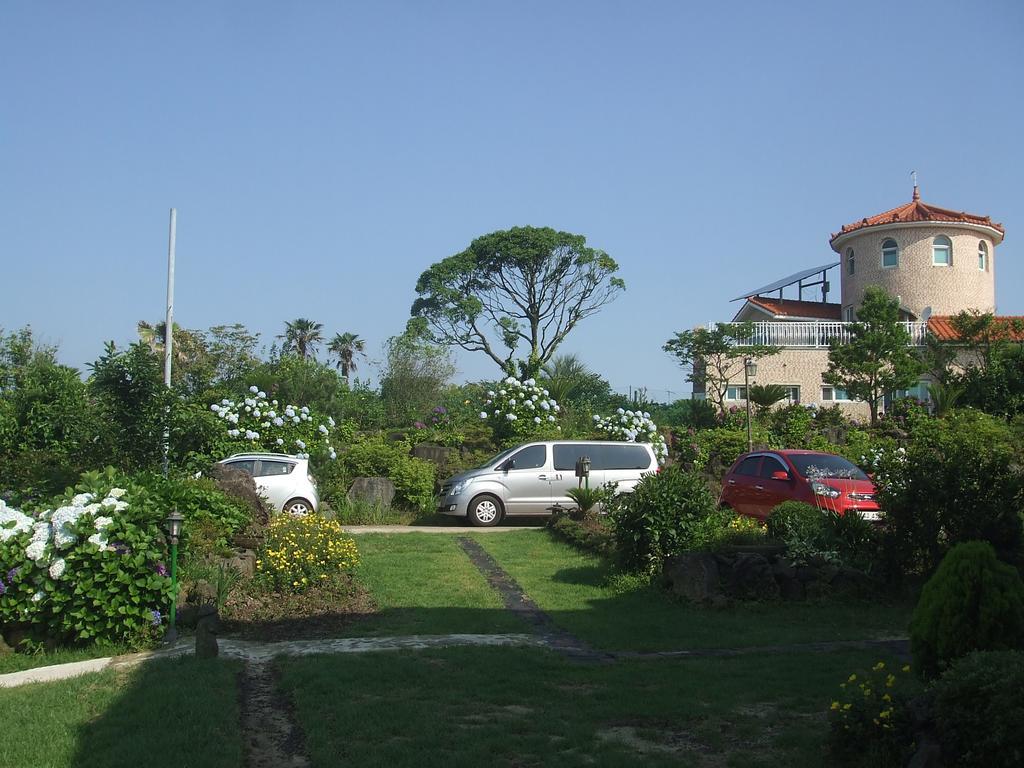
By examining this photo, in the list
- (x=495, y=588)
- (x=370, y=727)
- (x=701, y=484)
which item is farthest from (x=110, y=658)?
(x=701, y=484)

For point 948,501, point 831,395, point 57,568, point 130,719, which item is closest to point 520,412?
point 831,395

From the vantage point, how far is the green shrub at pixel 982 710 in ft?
12.9

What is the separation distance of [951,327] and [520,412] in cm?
1615

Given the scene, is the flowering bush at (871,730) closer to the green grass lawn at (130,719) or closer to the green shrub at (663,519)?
the green grass lawn at (130,719)

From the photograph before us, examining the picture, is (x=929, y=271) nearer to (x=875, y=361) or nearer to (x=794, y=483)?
(x=875, y=361)

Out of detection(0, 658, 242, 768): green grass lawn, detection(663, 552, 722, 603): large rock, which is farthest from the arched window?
detection(0, 658, 242, 768): green grass lawn

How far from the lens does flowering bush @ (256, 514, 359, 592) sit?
10.1m

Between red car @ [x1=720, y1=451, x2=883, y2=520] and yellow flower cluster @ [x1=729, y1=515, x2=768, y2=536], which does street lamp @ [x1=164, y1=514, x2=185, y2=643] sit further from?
red car @ [x1=720, y1=451, x2=883, y2=520]

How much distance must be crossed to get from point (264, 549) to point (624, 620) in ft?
13.6

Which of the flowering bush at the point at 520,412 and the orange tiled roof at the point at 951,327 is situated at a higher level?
the orange tiled roof at the point at 951,327

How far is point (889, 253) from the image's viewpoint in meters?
34.5

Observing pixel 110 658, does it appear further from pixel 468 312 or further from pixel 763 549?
pixel 468 312

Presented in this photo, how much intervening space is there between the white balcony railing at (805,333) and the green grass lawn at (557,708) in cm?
2521

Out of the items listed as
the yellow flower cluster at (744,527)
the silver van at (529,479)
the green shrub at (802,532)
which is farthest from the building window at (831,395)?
the green shrub at (802,532)
